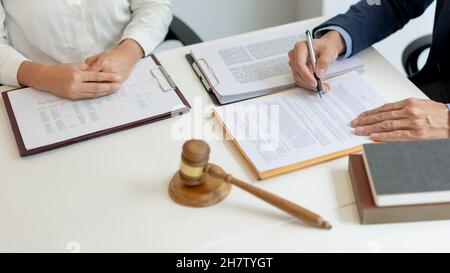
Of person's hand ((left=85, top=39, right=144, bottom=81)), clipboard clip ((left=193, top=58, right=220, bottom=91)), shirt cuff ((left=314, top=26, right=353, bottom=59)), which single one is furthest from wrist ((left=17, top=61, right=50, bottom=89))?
shirt cuff ((left=314, top=26, right=353, bottom=59))

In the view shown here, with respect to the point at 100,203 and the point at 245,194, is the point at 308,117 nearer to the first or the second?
the point at 245,194

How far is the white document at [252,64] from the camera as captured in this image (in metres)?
1.17

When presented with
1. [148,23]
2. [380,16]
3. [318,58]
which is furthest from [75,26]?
[380,16]

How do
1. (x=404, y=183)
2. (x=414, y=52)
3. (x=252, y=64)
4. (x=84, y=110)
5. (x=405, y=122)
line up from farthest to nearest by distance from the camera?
(x=414, y=52) → (x=252, y=64) → (x=84, y=110) → (x=405, y=122) → (x=404, y=183)

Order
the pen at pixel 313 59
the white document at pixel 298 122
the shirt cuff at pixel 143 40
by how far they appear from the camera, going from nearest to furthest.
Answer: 1. the white document at pixel 298 122
2. the pen at pixel 313 59
3. the shirt cuff at pixel 143 40

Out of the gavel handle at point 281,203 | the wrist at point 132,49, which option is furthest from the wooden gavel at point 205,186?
the wrist at point 132,49

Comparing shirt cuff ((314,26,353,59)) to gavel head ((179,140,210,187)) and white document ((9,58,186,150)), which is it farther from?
gavel head ((179,140,210,187))

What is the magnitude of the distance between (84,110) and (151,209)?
0.34 metres

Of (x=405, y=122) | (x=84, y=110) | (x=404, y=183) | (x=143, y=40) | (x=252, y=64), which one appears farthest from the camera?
(x=143, y=40)

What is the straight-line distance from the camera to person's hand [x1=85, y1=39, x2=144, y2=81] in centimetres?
122

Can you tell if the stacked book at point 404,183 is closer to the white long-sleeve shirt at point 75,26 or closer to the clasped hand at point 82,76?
the clasped hand at point 82,76

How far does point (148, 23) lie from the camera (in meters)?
1.43

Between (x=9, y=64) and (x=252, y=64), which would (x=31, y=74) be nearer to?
(x=9, y=64)

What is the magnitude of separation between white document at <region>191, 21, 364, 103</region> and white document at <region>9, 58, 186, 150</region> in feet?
0.40
